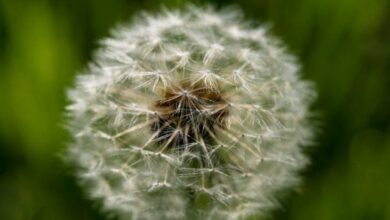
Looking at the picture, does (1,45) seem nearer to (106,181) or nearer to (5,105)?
(5,105)

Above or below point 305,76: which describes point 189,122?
below

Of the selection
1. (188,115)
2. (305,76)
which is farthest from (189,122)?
(305,76)

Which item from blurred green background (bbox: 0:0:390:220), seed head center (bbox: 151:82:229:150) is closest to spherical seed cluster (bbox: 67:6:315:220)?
seed head center (bbox: 151:82:229:150)

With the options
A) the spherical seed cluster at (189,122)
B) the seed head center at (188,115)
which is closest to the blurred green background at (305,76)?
the spherical seed cluster at (189,122)

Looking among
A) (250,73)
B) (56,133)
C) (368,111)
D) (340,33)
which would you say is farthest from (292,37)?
(56,133)

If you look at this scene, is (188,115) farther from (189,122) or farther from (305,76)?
(305,76)

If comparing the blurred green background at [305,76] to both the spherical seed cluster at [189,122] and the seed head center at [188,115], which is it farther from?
the seed head center at [188,115]
